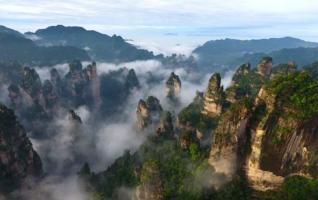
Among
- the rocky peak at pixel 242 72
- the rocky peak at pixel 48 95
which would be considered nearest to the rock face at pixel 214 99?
the rocky peak at pixel 242 72

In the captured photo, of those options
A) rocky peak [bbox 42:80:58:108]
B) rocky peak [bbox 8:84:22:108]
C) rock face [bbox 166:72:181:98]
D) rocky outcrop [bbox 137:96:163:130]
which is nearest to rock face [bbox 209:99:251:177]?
rocky outcrop [bbox 137:96:163:130]

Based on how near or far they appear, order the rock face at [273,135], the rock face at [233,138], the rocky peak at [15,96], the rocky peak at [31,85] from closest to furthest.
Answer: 1. the rock face at [273,135]
2. the rock face at [233,138]
3. the rocky peak at [31,85]
4. the rocky peak at [15,96]

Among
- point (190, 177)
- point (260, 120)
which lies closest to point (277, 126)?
point (260, 120)

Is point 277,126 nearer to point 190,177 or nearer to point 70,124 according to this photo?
point 190,177

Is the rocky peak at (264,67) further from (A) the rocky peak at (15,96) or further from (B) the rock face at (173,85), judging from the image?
(A) the rocky peak at (15,96)

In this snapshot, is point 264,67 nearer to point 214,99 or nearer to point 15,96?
point 214,99
